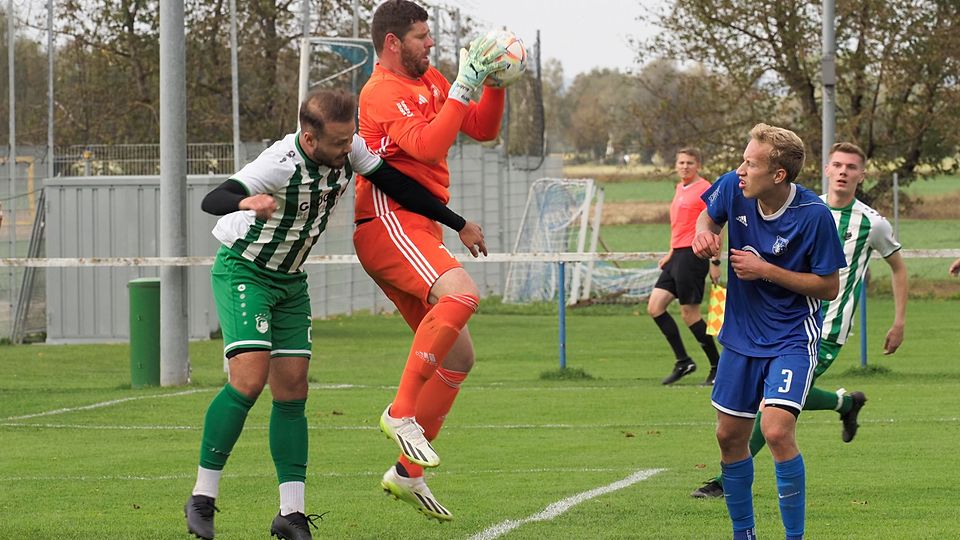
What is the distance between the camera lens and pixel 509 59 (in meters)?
7.43

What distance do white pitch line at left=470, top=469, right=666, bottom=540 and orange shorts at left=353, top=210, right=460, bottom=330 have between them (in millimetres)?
1129

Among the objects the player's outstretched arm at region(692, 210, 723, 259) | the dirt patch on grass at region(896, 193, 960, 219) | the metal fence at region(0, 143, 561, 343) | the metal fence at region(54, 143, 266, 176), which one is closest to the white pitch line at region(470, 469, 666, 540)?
the player's outstretched arm at region(692, 210, 723, 259)

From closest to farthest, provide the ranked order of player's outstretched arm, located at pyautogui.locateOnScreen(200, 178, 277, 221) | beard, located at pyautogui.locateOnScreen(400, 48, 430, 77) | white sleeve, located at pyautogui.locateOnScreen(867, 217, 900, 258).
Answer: player's outstretched arm, located at pyautogui.locateOnScreen(200, 178, 277, 221) → beard, located at pyautogui.locateOnScreen(400, 48, 430, 77) → white sleeve, located at pyautogui.locateOnScreen(867, 217, 900, 258)

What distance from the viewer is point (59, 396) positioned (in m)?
14.7

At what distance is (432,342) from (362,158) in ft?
3.05

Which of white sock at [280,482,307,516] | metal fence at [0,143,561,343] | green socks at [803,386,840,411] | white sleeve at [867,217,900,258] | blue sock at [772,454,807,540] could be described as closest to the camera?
blue sock at [772,454,807,540]

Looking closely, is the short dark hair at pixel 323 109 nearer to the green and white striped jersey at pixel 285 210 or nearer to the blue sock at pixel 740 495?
the green and white striped jersey at pixel 285 210

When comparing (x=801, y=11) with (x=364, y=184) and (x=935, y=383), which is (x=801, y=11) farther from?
(x=364, y=184)

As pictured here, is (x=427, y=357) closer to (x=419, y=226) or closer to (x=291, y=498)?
(x=419, y=226)

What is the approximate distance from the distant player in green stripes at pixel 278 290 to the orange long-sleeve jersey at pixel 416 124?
0.32 meters

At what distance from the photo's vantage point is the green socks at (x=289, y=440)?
7102 millimetres

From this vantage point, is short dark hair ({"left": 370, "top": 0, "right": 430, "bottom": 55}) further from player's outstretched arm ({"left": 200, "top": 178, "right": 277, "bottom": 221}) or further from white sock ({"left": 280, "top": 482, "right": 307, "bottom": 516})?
white sock ({"left": 280, "top": 482, "right": 307, "bottom": 516})

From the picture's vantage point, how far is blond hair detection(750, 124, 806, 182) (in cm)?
679

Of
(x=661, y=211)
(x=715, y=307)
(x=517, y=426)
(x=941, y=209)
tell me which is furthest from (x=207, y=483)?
(x=661, y=211)
